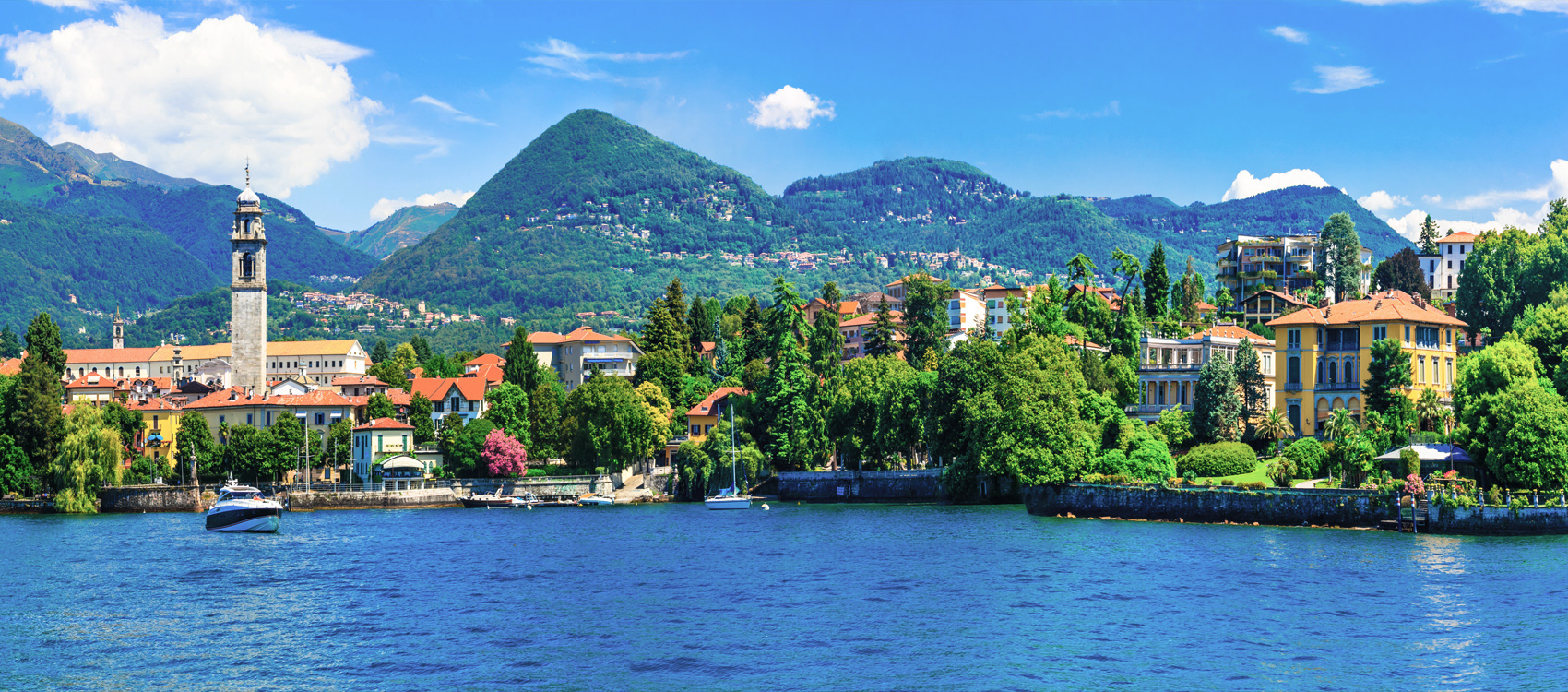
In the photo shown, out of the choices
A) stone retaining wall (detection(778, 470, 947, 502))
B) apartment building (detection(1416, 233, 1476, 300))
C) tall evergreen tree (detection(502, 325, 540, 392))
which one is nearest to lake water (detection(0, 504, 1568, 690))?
stone retaining wall (detection(778, 470, 947, 502))

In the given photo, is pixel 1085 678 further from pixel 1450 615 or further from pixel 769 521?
pixel 769 521

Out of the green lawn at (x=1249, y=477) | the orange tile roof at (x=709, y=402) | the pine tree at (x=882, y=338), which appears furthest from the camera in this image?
the pine tree at (x=882, y=338)

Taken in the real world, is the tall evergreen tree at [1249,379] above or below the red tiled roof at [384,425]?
above

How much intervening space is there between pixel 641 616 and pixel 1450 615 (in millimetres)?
22402

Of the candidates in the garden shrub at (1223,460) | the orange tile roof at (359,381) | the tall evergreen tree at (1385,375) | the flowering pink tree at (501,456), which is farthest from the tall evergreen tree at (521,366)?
the tall evergreen tree at (1385,375)

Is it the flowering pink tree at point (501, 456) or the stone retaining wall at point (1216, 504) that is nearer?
the stone retaining wall at point (1216, 504)

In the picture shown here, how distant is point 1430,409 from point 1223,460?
1073 centimetres

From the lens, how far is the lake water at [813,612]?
30.1 metres

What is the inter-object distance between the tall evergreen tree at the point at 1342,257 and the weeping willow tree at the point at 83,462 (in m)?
107

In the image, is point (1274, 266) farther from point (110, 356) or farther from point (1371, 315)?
point (110, 356)

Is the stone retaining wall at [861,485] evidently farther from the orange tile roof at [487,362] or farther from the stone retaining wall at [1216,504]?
the orange tile roof at [487,362]

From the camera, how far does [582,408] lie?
97.0 m

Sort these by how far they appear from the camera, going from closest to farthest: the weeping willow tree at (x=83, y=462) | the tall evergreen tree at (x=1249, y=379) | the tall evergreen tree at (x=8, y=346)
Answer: the tall evergreen tree at (x=1249, y=379), the weeping willow tree at (x=83, y=462), the tall evergreen tree at (x=8, y=346)

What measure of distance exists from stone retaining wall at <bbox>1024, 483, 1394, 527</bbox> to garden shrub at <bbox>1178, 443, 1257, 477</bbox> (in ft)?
19.7
